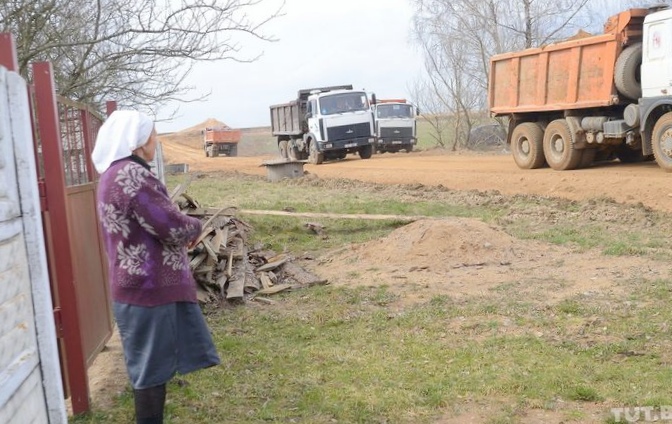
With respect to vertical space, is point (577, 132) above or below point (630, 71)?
below

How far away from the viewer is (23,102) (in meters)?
2.92

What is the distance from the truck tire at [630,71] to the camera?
47.1 feet

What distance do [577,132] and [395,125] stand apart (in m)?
16.7

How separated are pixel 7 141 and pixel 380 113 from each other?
3048 centimetres

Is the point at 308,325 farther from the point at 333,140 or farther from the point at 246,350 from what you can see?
the point at 333,140

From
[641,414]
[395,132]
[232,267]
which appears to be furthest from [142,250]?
[395,132]

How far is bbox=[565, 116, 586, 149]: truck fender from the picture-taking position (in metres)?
16.3

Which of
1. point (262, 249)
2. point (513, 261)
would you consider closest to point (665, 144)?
point (513, 261)

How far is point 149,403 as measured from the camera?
3.76m

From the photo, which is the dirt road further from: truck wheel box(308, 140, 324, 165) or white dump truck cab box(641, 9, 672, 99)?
truck wheel box(308, 140, 324, 165)

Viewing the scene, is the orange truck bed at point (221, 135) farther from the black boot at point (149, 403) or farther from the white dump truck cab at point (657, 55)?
the black boot at point (149, 403)

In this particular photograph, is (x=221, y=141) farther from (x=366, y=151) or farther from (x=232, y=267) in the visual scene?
(x=232, y=267)

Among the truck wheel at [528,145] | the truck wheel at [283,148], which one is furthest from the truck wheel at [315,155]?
the truck wheel at [528,145]

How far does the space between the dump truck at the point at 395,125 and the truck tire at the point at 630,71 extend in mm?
18153
